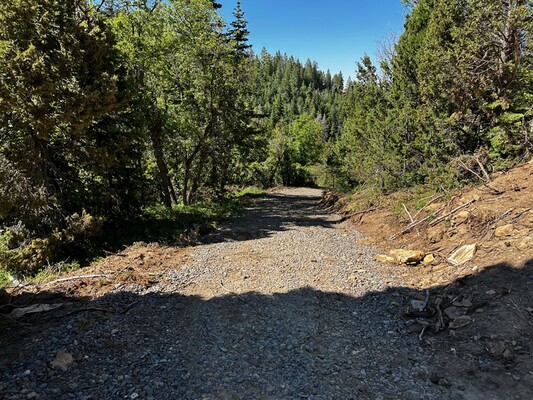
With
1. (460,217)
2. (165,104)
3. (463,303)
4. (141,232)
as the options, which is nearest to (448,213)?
(460,217)

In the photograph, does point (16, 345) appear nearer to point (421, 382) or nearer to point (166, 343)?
point (166, 343)

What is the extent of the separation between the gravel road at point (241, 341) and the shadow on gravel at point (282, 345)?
2cm

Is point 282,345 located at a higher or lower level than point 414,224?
lower

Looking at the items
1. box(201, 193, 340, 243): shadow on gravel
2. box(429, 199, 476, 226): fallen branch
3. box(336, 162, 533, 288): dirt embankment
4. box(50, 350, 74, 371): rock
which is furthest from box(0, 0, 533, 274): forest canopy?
box(50, 350, 74, 371): rock

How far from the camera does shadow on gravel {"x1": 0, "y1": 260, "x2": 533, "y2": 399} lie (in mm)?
4016

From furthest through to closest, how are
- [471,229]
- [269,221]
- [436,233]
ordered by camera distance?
[269,221] < [436,233] < [471,229]

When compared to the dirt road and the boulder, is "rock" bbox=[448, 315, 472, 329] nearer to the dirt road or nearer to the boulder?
the dirt road

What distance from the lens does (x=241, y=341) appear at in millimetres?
5113

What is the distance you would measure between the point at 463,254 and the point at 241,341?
5340 millimetres

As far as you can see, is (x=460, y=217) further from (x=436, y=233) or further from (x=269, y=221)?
(x=269, y=221)

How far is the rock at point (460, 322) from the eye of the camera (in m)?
5.07

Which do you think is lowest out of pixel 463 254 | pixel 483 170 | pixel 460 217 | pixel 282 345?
pixel 282 345

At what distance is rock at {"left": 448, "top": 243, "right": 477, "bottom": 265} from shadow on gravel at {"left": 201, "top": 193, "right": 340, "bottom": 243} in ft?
20.1

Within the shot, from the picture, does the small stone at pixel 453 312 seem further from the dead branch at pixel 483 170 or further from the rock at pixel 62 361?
the rock at pixel 62 361
